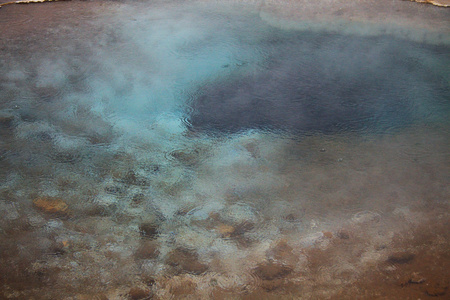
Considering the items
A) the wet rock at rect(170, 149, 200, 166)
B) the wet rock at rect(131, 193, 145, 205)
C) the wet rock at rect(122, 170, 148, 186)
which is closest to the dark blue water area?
the wet rock at rect(170, 149, 200, 166)

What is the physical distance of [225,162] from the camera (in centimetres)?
276

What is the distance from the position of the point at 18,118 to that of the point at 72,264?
1.78 metres

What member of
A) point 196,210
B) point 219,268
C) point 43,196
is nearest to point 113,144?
point 43,196

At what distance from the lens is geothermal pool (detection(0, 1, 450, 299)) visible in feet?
6.70

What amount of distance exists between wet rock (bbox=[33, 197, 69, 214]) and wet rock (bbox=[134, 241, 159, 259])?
636 mm

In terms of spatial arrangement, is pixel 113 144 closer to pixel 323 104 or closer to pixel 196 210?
pixel 196 210

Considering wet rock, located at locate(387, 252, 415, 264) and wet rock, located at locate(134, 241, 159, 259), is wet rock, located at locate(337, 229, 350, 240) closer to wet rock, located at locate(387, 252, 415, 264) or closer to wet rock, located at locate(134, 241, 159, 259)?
wet rock, located at locate(387, 252, 415, 264)

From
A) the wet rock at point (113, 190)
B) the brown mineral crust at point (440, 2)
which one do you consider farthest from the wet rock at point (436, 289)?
the brown mineral crust at point (440, 2)

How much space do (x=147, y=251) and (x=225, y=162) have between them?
935mm

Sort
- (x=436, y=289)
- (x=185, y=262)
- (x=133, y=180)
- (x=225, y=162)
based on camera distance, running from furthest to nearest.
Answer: (x=225, y=162) < (x=133, y=180) < (x=185, y=262) < (x=436, y=289)

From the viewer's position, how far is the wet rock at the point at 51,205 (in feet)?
7.87

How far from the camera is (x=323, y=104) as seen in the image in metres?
3.42

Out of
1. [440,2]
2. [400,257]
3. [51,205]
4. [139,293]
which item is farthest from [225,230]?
[440,2]

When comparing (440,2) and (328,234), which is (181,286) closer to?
(328,234)
